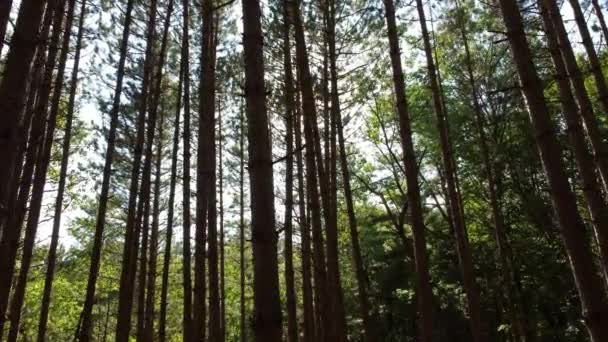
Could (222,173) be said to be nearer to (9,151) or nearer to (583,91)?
(583,91)

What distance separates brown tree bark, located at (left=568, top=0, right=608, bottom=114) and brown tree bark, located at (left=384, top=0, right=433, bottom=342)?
348cm

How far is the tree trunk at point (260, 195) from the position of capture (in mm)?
2396

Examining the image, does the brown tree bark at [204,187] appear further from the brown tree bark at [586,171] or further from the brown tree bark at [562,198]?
the brown tree bark at [586,171]

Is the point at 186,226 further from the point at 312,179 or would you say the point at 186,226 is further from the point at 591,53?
the point at 591,53

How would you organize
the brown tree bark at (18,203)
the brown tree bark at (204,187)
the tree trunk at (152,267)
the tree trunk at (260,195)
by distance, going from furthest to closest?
the tree trunk at (152,267) → the brown tree bark at (204,187) → the brown tree bark at (18,203) → the tree trunk at (260,195)

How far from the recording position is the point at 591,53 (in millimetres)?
7750

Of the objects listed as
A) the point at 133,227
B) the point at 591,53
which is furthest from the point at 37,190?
the point at 591,53

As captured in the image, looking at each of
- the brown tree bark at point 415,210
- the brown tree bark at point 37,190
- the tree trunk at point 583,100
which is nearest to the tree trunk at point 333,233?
the brown tree bark at point 415,210

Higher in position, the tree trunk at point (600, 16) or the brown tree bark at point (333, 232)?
the tree trunk at point (600, 16)

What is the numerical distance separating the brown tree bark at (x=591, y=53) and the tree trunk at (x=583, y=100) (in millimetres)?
628

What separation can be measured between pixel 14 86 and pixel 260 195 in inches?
61.2

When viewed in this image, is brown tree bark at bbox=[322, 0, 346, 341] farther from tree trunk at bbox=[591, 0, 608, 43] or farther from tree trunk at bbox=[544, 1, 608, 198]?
tree trunk at bbox=[591, 0, 608, 43]

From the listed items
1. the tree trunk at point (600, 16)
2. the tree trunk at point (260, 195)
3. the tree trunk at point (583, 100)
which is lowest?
the tree trunk at point (260, 195)

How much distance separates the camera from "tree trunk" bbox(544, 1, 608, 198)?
646 cm
